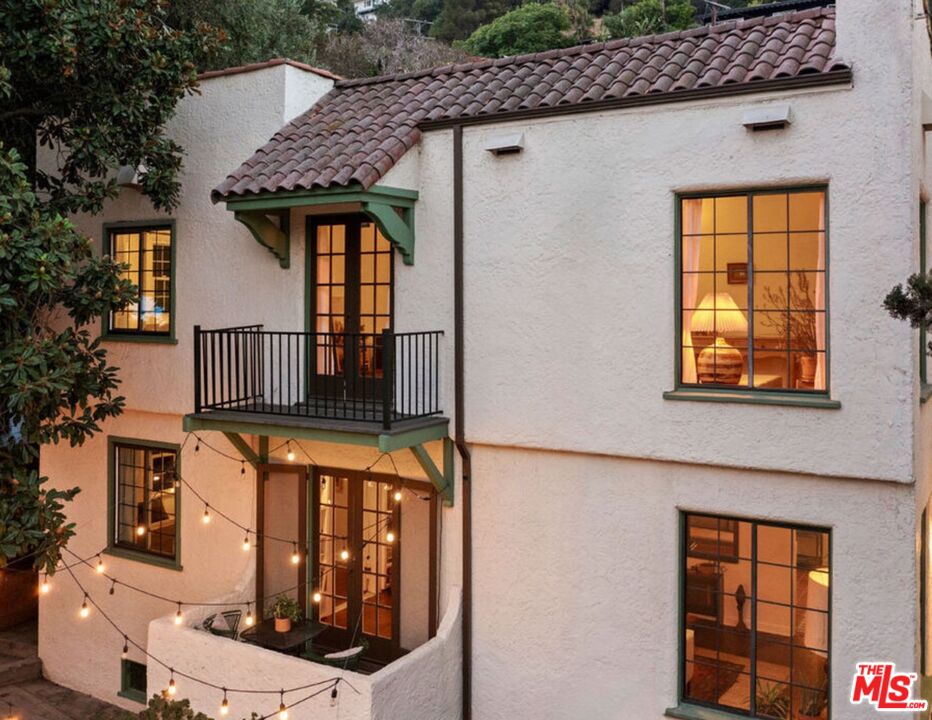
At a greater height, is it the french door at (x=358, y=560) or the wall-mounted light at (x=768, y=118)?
the wall-mounted light at (x=768, y=118)

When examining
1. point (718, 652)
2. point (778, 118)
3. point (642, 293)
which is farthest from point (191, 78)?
point (718, 652)

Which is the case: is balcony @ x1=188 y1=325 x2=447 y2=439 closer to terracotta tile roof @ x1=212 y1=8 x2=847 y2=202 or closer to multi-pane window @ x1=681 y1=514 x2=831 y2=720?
terracotta tile roof @ x1=212 y1=8 x2=847 y2=202

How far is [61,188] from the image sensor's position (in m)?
10.1

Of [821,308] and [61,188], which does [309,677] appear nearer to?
[821,308]

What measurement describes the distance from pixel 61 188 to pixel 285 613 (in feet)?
19.2

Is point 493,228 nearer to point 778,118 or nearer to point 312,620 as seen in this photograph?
point 778,118

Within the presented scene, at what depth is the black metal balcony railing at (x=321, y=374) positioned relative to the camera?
28.6 feet

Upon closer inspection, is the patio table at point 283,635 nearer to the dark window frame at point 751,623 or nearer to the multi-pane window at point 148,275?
the dark window frame at point 751,623

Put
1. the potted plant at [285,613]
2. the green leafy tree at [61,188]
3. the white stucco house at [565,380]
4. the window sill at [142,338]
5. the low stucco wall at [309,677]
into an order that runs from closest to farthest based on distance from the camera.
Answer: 1. the white stucco house at [565,380]
2. the low stucco wall at [309,677]
3. the green leafy tree at [61,188]
4. the potted plant at [285,613]
5. the window sill at [142,338]

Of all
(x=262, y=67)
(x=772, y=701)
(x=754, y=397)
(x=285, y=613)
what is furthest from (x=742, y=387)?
(x=262, y=67)

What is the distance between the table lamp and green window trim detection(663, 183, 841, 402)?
19 centimetres

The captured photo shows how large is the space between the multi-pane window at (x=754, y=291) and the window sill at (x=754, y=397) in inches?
3.9

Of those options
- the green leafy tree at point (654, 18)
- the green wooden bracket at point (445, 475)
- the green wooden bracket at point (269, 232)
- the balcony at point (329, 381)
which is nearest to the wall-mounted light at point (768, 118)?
the balcony at point (329, 381)

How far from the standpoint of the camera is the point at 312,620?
9.74 m
